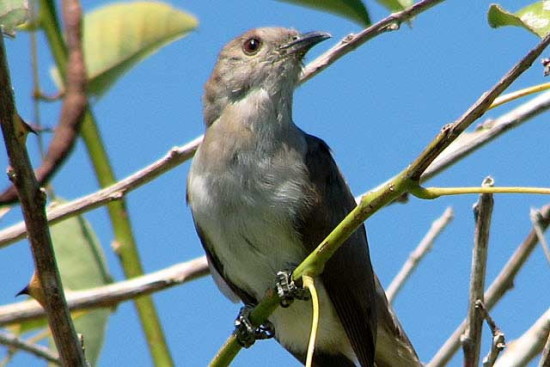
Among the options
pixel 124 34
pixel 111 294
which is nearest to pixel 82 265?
pixel 111 294

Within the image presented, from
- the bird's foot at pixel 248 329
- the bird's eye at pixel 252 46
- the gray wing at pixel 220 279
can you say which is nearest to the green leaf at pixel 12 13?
the bird's foot at pixel 248 329

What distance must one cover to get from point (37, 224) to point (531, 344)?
1.60 metres

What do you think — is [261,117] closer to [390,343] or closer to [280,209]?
[280,209]

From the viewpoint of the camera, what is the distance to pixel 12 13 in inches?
101

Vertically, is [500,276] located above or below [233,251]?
below

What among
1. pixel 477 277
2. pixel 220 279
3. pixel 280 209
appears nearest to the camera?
pixel 477 277

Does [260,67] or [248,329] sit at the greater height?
[260,67]

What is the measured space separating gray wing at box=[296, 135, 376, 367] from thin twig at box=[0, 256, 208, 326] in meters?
0.63

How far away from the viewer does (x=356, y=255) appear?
14.1 ft

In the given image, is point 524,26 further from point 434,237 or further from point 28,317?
point 28,317

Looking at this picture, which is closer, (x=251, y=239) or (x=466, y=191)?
(x=466, y=191)

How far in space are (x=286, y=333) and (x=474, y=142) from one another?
4.59 feet

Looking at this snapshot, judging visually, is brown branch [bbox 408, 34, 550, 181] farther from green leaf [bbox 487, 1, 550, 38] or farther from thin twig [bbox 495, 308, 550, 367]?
thin twig [bbox 495, 308, 550, 367]

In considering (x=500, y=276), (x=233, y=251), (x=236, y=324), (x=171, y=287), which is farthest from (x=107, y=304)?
(x=500, y=276)
